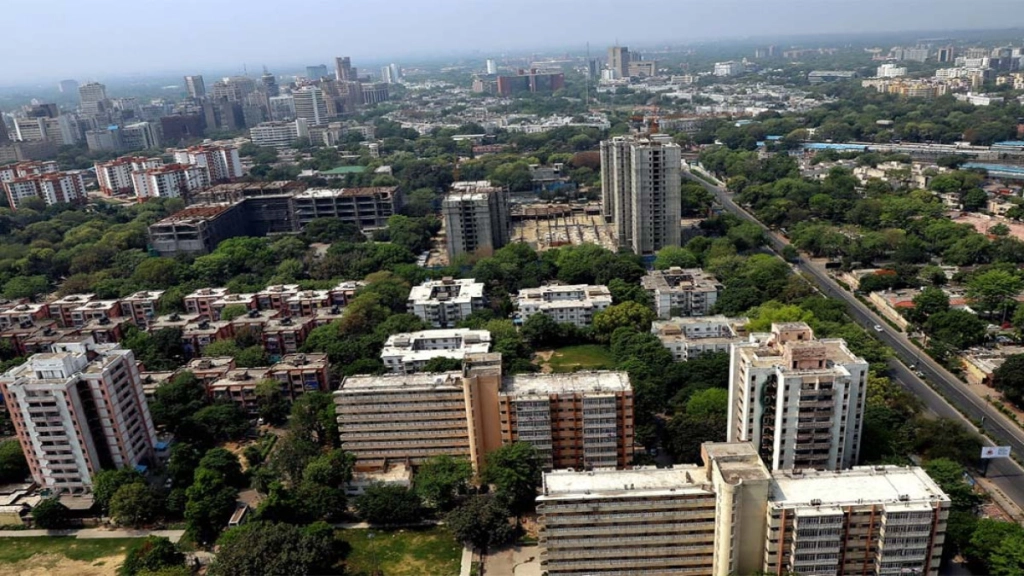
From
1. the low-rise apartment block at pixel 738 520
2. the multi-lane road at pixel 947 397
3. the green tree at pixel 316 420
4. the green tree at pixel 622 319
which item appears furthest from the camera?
the green tree at pixel 622 319

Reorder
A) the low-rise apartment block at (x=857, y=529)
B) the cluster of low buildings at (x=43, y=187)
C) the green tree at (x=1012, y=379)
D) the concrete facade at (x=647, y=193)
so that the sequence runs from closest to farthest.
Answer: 1. the low-rise apartment block at (x=857, y=529)
2. the green tree at (x=1012, y=379)
3. the concrete facade at (x=647, y=193)
4. the cluster of low buildings at (x=43, y=187)

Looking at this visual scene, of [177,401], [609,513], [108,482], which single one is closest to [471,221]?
[177,401]

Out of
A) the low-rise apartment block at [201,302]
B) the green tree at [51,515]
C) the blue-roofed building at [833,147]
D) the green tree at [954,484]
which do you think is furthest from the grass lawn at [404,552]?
the blue-roofed building at [833,147]

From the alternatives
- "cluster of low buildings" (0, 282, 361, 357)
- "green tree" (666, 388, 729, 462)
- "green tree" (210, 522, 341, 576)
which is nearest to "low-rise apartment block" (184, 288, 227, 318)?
"cluster of low buildings" (0, 282, 361, 357)

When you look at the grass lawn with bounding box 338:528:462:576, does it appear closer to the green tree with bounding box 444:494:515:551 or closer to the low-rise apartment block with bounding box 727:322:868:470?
the green tree with bounding box 444:494:515:551

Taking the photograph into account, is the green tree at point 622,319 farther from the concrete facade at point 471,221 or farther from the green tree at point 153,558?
the green tree at point 153,558

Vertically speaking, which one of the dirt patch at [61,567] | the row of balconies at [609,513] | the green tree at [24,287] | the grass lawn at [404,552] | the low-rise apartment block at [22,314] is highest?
the row of balconies at [609,513]

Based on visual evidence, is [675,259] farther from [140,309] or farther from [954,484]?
[140,309]

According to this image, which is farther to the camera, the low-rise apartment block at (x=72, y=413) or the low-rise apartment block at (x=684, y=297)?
the low-rise apartment block at (x=684, y=297)
